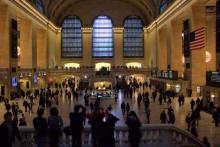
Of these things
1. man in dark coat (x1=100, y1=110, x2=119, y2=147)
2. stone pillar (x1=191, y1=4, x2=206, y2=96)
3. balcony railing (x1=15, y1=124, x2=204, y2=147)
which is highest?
stone pillar (x1=191, y1=4, x2=206, y2=96)

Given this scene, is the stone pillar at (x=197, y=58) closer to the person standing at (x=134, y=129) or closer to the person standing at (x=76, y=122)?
the person standing at (x=134, y=129)

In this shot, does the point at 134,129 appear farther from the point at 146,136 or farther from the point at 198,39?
the point at 198,39

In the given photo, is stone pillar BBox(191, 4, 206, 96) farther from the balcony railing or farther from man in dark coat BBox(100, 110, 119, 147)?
man in dark coat BBox(100, 110, 119, 147)

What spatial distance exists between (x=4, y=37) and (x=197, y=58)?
2108 cm

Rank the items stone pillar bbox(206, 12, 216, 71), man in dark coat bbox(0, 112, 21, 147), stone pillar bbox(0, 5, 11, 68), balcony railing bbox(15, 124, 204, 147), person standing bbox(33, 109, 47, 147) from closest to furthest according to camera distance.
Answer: man in dark coat bbox(0, 112, 21, 147) < person standing bbox(33, 109, 47, 147) < balcony railing bbox(15, 124, 204, 147) < stone pillar bbox(0, 5, 11, 68) < stone pillar bbox(206, 12, 216, 71)

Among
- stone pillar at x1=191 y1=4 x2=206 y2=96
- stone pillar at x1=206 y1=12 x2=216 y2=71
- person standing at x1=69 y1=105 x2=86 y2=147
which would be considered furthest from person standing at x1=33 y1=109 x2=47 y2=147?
stone pillar at x1=206 y1=12 x2=216 y2=71

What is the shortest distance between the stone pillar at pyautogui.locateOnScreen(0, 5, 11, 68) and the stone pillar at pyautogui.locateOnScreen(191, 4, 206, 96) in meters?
20.0

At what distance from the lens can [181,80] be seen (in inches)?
1834

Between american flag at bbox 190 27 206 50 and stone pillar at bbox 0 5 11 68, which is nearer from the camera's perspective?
american flag at bbox 190 27 206 50

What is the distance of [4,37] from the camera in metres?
42.7

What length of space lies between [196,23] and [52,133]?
36.2 metres

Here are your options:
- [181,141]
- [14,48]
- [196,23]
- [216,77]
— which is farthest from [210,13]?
[181,141]

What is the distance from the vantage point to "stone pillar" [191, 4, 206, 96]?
4288cm

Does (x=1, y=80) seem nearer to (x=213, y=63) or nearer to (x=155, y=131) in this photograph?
(x=213, y=63)
